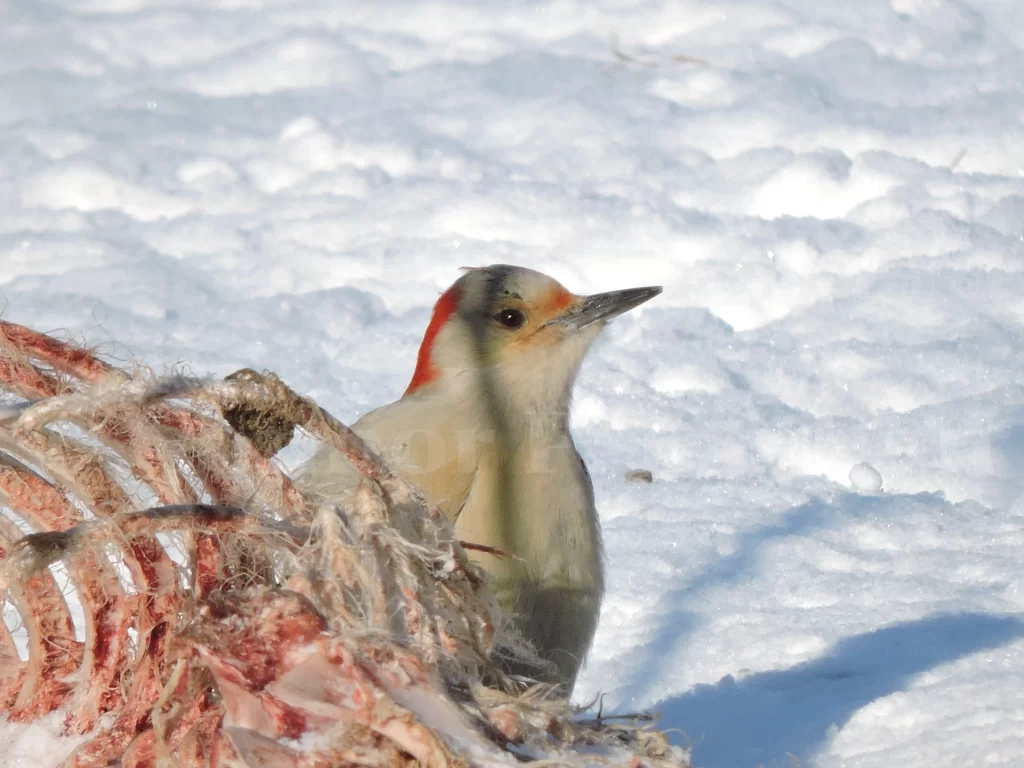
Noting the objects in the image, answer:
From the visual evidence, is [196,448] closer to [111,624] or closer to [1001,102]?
[111,624]

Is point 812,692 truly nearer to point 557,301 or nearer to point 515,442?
point 515,442

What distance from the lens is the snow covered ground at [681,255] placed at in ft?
11.5

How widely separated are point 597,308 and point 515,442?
0.50 metres

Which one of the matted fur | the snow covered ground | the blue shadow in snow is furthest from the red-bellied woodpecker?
the matted fur

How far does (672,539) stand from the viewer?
4.09 meters

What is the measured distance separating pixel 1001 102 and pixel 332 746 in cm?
620

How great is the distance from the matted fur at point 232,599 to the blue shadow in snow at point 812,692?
1322mm

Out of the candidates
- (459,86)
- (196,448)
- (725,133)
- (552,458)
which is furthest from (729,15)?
(196,448)

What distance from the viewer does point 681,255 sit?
583 cm

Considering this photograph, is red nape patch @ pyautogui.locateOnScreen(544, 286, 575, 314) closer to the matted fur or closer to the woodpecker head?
the woodpecker head

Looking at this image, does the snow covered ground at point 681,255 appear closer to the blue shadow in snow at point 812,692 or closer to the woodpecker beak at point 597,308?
the blue shadow in snow at point 812,692

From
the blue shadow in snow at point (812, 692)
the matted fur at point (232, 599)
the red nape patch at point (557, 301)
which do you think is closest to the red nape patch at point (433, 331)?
the red nape patch at point (557, 301)

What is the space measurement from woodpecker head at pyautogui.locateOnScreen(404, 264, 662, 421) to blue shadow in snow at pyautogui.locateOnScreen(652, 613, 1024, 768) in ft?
2.70

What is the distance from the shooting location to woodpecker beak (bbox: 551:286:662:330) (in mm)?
3297
